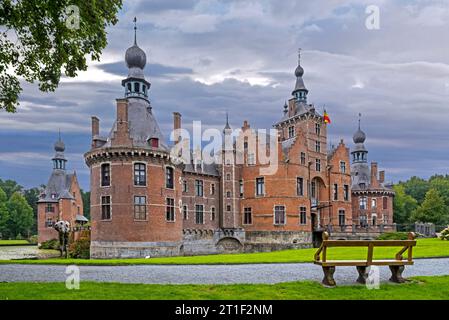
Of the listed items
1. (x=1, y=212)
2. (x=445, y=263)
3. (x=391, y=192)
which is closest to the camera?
(x=445, y=263)

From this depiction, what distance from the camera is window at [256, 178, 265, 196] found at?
43.1 meters

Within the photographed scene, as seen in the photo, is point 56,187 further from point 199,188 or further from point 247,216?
point 247,216

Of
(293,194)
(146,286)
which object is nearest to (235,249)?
(293,194)

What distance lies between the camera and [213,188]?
146 ft

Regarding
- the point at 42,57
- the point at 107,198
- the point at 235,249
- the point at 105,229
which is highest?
the point at 42,57

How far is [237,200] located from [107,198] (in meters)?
15.9

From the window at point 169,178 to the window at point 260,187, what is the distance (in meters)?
11.1

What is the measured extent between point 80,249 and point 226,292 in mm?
31572

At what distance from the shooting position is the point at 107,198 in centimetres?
3372

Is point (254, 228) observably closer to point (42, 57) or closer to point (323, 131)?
point (323, 131)

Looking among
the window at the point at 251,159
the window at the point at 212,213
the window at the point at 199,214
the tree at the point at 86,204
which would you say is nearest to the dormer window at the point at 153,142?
the window at the point at 199,214

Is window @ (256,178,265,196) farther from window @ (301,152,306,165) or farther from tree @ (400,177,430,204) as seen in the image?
tree @ (400,177,430,204)

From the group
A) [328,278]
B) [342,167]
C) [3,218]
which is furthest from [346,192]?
[3,218]

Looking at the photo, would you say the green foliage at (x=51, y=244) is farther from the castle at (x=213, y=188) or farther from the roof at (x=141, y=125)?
the roof at (x=141, y=125)
